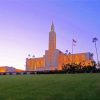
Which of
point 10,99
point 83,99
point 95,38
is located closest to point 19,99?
point 10,99

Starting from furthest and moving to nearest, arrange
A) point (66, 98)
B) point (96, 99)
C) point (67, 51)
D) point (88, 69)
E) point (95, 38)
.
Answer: point (67, 51), point (95, 38), point (88, 69), point (66, 98), point (96, 99)

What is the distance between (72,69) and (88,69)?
8621mm

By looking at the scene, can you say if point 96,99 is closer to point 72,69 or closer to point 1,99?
point 1,99

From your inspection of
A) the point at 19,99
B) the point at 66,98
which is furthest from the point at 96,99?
the point at 19,99

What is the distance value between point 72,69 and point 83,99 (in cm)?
10985

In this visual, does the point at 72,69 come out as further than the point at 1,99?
→ Yes

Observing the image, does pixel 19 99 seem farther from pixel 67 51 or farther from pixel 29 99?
pixel 67 51

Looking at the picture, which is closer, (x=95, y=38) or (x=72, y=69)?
(x=72, y=69)

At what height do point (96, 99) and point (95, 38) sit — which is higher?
point (95, 38)

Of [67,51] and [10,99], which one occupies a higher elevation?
[67,51]

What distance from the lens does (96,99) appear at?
11.1 m

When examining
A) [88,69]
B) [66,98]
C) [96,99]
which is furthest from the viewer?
[88,69]

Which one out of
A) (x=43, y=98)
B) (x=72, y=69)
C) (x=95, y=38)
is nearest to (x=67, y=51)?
(x=95, y=38)

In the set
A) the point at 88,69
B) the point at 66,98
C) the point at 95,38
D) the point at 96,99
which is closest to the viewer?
the point at 96,99
